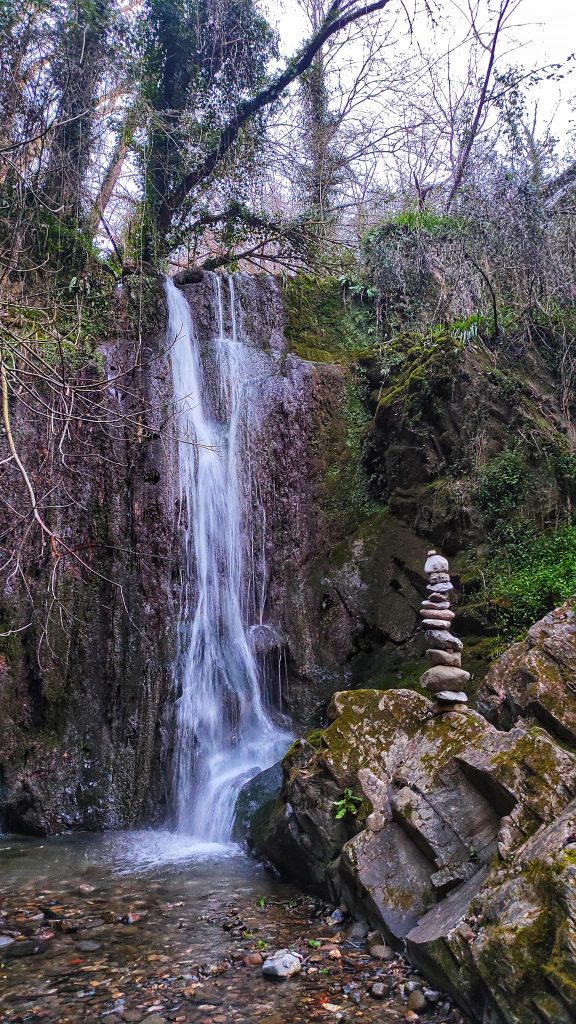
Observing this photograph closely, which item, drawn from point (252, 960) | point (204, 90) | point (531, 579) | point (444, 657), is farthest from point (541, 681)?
point (204, 90)

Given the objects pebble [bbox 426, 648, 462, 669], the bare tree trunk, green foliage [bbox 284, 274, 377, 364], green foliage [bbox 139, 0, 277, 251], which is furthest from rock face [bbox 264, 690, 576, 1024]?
green foliage [bbox 139, 0, 277, 251]

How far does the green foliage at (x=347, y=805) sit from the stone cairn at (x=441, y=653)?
88 centimetres

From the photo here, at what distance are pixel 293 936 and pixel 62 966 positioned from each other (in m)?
1.41

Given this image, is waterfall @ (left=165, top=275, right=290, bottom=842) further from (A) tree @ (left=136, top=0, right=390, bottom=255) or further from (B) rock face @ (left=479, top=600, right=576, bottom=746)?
(B) rock face @ (left=479, top=600, right=576, bottom=746)

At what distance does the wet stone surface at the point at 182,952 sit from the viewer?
3.29 meters

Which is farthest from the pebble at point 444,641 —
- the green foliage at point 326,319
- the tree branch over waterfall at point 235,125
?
the tree branch over waterfall at point 235,125

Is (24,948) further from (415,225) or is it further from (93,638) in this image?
(415,225)

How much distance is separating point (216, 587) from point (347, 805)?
4.45 meters

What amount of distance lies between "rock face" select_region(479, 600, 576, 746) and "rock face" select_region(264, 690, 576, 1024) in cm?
56

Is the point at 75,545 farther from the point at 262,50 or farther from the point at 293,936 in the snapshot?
the point at 262,50

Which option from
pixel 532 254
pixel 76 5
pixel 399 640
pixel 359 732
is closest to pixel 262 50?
pixel 76 5

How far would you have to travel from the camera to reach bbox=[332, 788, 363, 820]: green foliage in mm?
4684

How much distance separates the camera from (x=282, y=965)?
362cm

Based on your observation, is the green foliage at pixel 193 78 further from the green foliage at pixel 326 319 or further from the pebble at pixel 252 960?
the pebble at pixel 252 960
